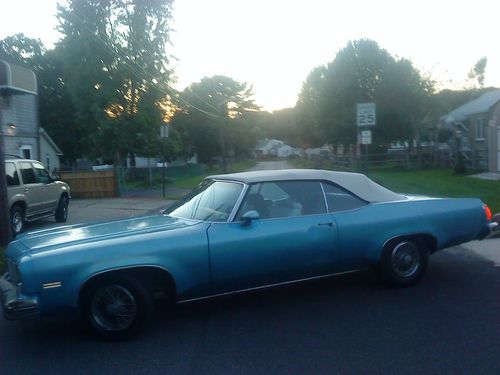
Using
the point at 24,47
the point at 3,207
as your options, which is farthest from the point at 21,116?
the point at 24,47

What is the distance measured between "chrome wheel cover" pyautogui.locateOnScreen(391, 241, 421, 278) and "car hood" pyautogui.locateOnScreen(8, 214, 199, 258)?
2353 millimetres

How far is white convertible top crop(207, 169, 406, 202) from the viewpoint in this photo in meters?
6.78

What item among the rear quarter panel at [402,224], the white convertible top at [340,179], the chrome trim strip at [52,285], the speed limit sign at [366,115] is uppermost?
the speed limit sign at [366,115]

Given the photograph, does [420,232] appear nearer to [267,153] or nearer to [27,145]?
[27,145]

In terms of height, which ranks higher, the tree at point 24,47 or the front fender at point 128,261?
the tree at point 24,47

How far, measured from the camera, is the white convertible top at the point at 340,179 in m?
6.78

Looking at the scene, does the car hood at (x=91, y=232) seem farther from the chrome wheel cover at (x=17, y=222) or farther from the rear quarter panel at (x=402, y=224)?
the chrome wheel cover at (x=17, y=222)

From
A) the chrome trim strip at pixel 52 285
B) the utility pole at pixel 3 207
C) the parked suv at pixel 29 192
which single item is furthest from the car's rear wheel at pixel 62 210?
the chrome trim strip at pixel 52 285

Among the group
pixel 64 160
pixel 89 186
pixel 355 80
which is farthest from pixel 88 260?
pixel 64 160

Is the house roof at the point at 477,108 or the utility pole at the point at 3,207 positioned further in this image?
the house roof at the point at 477,108

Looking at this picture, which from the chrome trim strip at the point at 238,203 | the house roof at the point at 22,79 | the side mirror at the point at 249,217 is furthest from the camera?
the house roof at the point at 22,79

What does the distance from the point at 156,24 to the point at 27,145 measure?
504 inches

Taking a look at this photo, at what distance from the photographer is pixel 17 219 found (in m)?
13.4

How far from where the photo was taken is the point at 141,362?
5.03 meters
